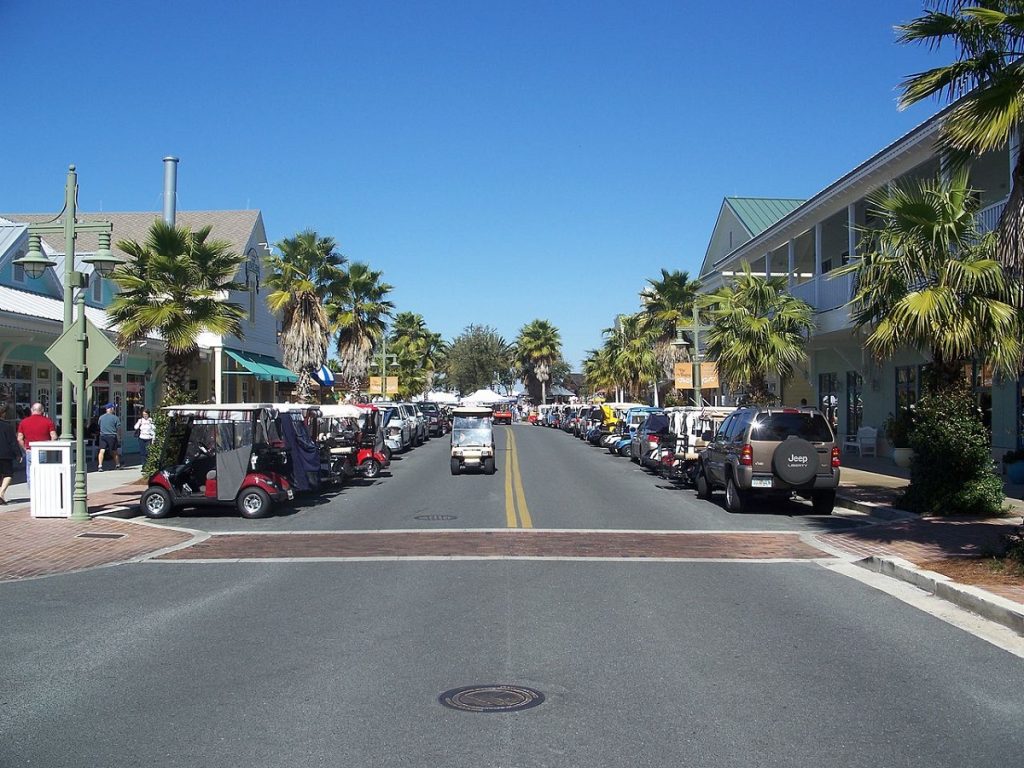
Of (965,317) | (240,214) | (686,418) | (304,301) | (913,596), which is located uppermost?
(240,214)

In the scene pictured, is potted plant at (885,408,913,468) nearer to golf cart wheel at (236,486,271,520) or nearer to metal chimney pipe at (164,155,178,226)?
golf cart wheel at (236,486,271,520)

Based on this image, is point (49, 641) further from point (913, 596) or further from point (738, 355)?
point (738, 355)

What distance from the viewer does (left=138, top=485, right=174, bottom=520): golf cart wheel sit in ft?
53.7

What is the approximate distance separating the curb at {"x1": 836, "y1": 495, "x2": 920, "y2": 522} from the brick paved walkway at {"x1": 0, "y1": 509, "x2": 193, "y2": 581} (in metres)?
11.4

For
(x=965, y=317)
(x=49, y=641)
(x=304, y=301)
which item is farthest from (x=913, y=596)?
(x=304, y=301)

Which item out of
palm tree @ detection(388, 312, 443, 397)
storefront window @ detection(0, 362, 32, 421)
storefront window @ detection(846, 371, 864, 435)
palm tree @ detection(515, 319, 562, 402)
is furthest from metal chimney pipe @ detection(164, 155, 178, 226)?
palm tree @ detection(515, 319, 562, 402)

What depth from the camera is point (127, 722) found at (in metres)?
5.83

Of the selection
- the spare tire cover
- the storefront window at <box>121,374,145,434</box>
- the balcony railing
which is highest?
the balcony railing

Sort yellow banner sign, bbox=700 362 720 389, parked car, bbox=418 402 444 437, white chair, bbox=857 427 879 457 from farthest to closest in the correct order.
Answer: parked car, bbox=418 402 444 437
yellow banner sign, bbox=700 362 720 389
white chair, bbox=857 427 879 457

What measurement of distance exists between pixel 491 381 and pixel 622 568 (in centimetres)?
10079

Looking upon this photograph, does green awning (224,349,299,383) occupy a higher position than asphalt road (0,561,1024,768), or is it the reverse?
green awning (224,349,299,383)

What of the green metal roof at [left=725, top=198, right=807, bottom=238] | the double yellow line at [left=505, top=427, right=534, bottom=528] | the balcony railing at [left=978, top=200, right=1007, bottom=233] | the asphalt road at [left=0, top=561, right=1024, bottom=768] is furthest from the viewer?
the green metal roof at [left=725, top=198, right=807, bottom=238]

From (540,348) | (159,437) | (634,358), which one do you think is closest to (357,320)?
(634,358)

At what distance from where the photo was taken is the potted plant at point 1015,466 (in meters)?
18.3
